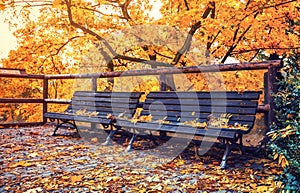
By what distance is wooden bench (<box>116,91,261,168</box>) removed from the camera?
130 inches

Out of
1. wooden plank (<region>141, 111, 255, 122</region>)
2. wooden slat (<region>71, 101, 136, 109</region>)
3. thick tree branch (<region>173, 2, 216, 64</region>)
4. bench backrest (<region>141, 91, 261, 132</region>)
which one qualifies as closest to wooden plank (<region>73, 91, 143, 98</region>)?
wooden slat (<region>71, 101, 136, 109</region>)

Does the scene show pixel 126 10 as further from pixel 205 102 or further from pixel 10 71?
pixel 205 102

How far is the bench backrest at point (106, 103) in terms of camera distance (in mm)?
4680

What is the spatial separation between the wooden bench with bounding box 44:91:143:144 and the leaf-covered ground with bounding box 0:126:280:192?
1.72 ft

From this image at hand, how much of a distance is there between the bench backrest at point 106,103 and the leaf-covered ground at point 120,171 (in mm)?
636

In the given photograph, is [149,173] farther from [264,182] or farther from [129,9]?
[129,9]

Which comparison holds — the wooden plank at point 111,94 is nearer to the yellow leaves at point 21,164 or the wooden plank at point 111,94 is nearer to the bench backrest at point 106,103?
the bench backrest at point 106,103

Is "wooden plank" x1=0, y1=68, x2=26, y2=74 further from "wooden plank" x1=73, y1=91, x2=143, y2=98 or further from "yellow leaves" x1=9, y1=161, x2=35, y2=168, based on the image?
"yellow leaves" x1=9, y1=161, x2=35, y2=168

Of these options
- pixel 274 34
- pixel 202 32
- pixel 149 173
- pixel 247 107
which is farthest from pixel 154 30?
pixel 149 173

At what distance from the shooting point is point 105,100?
16.9 feet

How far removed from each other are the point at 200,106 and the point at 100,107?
197cm

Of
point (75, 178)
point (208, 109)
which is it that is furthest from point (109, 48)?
point (75, 178)

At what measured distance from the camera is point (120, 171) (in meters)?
3.04

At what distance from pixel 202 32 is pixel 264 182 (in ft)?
24.1
